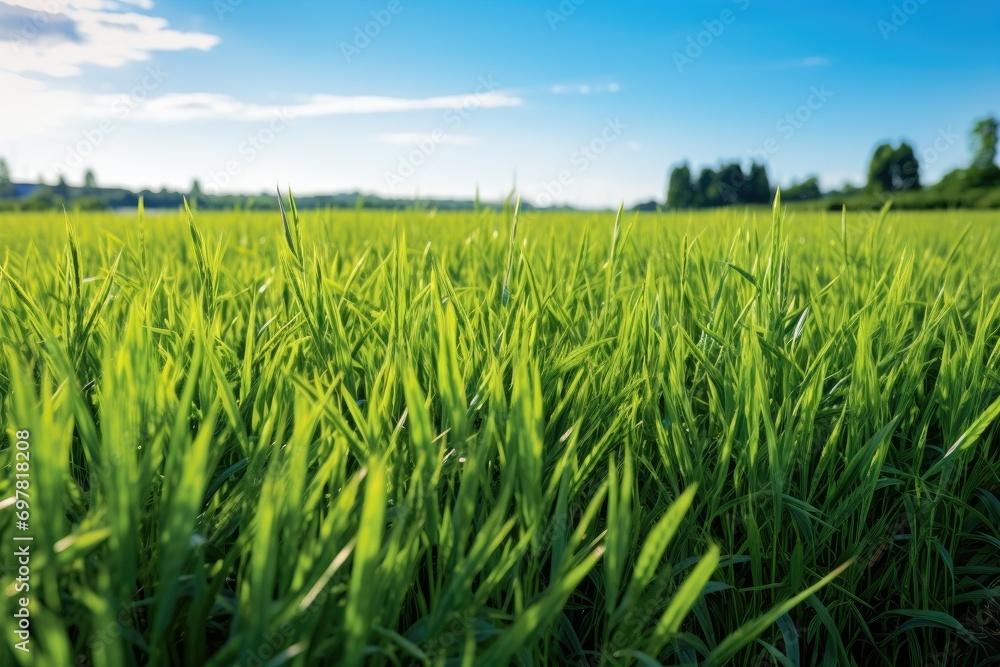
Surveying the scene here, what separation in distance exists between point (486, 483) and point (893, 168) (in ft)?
158

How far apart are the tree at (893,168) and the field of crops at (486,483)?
1750 inches

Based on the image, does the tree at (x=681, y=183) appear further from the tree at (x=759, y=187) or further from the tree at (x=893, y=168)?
the tree at (x=893, y=168)

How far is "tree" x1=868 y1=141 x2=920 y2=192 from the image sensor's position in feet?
128

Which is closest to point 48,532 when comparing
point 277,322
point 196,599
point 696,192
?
point 196,599

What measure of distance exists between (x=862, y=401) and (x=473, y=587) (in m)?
0.66

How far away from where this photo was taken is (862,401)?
3.07 ft

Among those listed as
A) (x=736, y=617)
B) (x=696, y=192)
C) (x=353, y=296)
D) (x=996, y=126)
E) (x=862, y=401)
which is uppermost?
(x=996, y=126)

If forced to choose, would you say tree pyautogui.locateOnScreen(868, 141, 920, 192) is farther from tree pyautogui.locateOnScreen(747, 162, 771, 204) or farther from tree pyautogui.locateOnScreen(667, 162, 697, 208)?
tree pyautogui.locateOnScreen(667, 162, 697, 208)

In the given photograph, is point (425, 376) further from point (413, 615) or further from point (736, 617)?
point (736, 617)

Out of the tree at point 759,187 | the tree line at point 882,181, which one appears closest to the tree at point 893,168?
the tree line at point 882,181

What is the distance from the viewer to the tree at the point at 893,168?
128 ft

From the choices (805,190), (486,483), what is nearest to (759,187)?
(805,190)

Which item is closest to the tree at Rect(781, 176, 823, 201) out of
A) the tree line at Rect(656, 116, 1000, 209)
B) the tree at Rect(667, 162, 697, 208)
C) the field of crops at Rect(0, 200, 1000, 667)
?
the tree line at Rect(656, 116, 1000, 209)

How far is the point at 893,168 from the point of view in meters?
39.9
